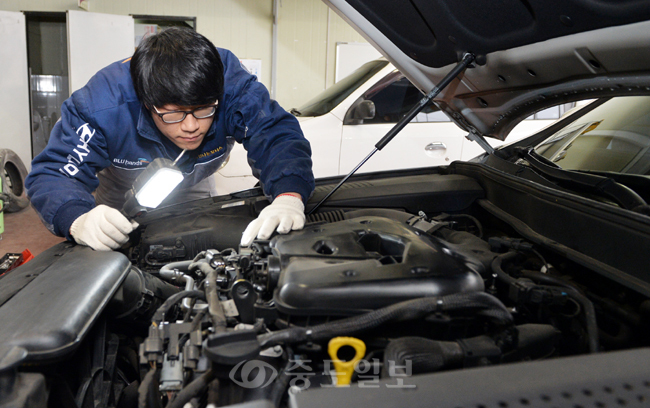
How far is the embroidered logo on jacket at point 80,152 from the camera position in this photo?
1.66 m

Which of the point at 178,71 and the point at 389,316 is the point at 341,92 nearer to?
the point at 178,71

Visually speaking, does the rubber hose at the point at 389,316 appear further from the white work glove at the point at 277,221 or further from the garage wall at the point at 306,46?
the garage wall at the point at 306,46

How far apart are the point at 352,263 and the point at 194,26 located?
6581mm

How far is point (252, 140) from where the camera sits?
185 centimetres

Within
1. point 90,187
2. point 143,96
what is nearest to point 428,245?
point 143,96

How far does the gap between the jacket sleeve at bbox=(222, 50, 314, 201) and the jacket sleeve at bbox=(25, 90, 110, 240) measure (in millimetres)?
569

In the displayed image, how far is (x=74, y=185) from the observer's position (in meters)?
1.63

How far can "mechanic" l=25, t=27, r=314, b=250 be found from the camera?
149cm

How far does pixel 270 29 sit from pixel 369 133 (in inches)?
156

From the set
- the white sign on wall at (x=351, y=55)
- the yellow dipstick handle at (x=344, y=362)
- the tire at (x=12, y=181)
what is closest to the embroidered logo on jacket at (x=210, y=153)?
the yellow dipstick handle at (x=344, y=362)

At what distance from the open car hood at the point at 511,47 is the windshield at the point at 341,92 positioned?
6.52 ft

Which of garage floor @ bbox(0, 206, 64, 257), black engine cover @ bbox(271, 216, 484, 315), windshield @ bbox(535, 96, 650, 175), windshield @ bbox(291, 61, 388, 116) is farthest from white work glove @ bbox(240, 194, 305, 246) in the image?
garage floor @ bbox(0, 206, 64, 257)

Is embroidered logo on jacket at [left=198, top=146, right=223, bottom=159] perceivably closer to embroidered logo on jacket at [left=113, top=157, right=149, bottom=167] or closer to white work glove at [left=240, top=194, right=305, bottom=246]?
embroidered logo on jacket at [left=113, top=157, right=149, bottom=167]

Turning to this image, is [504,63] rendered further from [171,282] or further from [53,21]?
[53,21]
